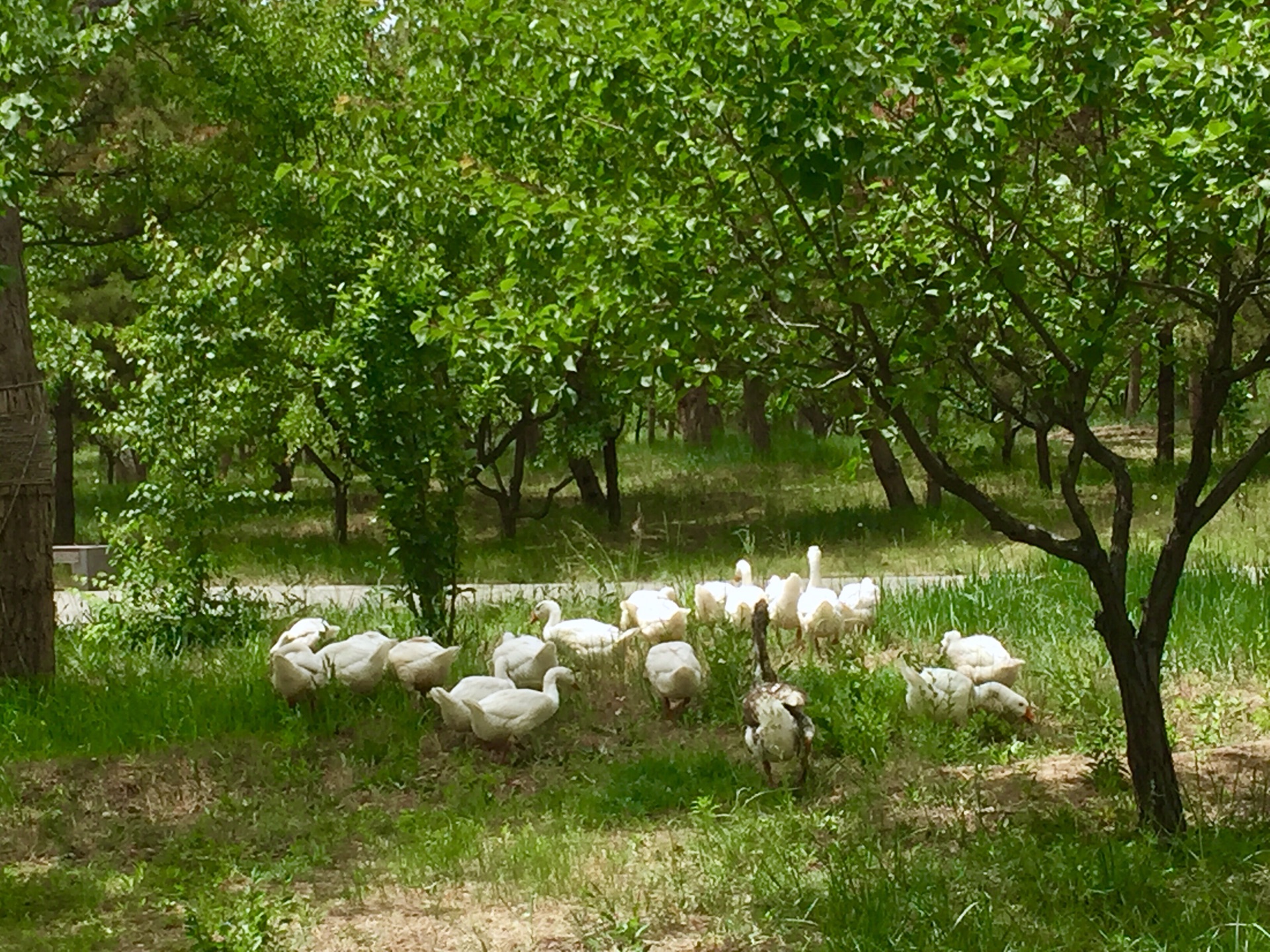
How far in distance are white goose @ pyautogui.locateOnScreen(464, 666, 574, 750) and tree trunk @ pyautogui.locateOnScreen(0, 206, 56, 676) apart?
128 inches

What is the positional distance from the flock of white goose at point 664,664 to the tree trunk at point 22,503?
1.67m

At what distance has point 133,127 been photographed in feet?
48.7

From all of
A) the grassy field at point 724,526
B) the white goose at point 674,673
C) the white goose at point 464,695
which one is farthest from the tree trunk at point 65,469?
the white goose at point 674,673

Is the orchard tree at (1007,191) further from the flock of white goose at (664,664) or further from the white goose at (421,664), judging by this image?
the white goose at (421,664)

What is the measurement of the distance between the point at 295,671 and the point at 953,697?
10.8 feet

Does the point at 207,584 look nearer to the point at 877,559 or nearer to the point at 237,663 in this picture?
the point at 237,663

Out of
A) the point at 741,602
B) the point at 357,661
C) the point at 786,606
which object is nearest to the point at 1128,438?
the point at 786,606

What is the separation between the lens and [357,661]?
23.2 feet

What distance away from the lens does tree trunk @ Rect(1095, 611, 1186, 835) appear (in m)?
4.84

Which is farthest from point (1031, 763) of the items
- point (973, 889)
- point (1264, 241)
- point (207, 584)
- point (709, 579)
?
point (207, 584)

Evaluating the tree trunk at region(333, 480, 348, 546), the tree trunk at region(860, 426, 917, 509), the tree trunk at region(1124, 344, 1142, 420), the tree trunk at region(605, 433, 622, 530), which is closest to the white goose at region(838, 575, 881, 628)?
the tree trunk at region(860, 426, 917, 509)

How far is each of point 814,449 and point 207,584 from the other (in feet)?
52.2

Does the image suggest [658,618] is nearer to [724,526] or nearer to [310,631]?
[310,631]

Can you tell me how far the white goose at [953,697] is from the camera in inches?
254
